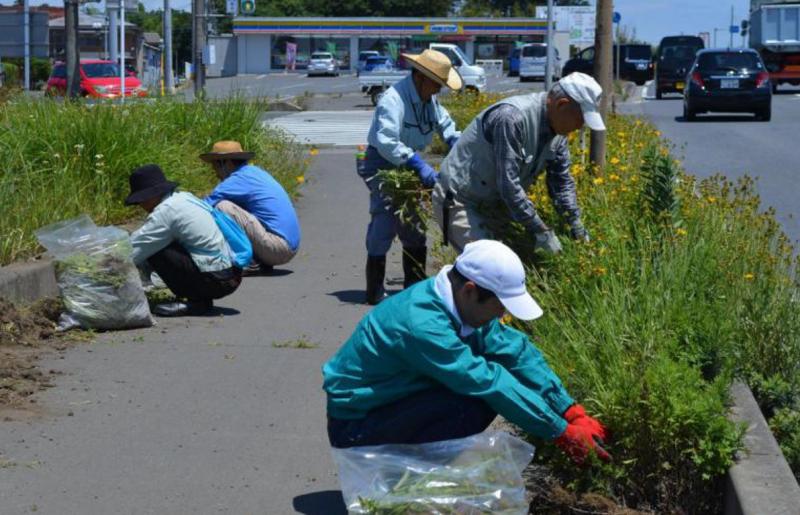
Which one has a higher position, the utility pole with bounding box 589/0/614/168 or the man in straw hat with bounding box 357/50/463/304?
the utility pole with bounding box 589/0/614/168

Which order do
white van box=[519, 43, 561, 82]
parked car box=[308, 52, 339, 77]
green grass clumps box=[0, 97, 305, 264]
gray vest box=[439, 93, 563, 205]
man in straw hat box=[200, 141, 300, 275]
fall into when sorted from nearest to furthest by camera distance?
gray vest box=[439, 93, 563, 205]
green grass clumps box=[0, 97, 305, 264]
man in straw hat box=[200, 141, 300, 275]
white van box=[519, 43, 561, 82]
parked car box=[308, 52, 339, 77]

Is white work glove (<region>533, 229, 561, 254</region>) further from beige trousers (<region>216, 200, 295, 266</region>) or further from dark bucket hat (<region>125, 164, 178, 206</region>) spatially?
beige trousers (<region>216, 200, 295, 266</region>)

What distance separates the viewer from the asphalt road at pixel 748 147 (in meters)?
16.0

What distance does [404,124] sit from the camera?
358 inches

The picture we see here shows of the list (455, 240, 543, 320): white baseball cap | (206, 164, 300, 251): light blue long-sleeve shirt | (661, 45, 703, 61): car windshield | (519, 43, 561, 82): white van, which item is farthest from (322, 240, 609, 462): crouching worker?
(519, 43, 561, 82): white van

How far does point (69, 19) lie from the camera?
26.5 m

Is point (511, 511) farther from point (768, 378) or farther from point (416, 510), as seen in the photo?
point (768, 378)

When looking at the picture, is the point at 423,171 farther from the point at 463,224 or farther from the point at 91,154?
the point at 91,154

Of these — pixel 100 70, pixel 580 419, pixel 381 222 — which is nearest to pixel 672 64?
pixel 100 70

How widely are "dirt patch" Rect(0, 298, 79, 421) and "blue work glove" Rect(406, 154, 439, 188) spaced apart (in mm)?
2516

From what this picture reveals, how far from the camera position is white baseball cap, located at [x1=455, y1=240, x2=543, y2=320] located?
4406mm

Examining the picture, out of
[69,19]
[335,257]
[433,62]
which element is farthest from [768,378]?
[69,19]

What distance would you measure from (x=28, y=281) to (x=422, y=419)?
461 cm

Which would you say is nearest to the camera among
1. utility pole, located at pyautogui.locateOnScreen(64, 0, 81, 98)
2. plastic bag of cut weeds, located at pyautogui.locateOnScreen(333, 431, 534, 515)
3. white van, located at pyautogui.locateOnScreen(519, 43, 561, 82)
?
plastic bag of cut weeds, located at pyautogui.locateOnScreen(333, 431, 534, 515)
